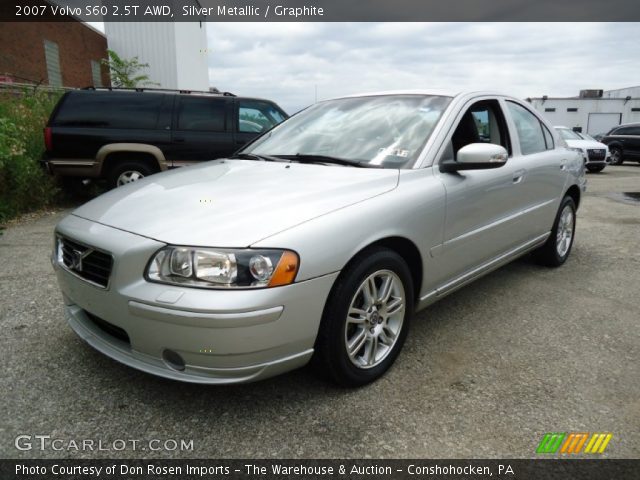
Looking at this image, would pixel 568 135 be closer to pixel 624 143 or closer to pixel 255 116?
pixel 624 143

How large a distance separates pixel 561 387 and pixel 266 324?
1.66 m

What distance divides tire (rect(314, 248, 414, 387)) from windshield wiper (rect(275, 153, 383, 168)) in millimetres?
627

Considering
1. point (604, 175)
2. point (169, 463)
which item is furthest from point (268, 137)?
point (604, 175)

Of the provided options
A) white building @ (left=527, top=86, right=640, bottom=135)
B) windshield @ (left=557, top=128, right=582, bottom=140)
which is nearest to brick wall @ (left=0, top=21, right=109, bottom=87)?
windshield @ (left=557, top=128, right=582, bottom=140)

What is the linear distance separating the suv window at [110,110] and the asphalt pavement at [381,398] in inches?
167

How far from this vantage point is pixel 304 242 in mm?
2033

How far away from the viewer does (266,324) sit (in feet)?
6.41

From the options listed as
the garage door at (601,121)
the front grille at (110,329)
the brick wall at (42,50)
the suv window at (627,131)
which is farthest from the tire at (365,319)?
the garage door at (601,121)

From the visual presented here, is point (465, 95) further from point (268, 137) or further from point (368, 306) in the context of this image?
point (368, 306)

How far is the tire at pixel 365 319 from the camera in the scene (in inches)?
87.0

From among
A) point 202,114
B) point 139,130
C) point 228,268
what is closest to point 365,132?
point 228,268

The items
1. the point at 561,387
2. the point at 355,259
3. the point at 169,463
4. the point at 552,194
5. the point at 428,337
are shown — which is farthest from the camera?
the point at 552,194

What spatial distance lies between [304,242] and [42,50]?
19.3 metres

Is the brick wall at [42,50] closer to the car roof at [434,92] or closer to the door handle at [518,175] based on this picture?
the car roof at [434,92]
